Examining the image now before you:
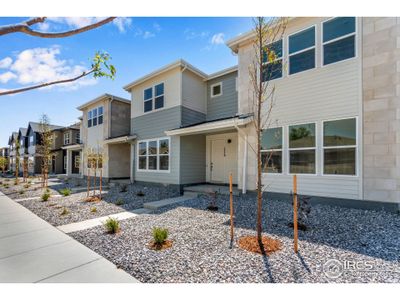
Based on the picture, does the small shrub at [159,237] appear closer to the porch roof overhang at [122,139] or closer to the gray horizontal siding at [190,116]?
the gray horizontal siding at [190,116]

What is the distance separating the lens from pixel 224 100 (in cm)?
1141

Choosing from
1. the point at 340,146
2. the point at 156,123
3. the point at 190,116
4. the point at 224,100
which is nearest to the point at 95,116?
the point at 156,123

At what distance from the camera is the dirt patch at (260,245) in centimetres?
362

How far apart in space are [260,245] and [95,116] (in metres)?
16.4

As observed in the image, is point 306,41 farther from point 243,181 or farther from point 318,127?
point 243,181

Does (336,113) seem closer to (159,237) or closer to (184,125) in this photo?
(159,237)

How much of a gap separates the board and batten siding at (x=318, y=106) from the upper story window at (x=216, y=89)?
3463mm

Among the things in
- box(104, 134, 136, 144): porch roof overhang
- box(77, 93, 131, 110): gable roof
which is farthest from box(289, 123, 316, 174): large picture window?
box(77, 93, 131, 110): gable roof

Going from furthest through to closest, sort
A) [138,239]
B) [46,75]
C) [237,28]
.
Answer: [237,28], [138,239], [46,75]

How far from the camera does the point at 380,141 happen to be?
18.7 feet

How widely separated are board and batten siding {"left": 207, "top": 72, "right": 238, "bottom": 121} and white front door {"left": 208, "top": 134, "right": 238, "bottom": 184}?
4.28 ft

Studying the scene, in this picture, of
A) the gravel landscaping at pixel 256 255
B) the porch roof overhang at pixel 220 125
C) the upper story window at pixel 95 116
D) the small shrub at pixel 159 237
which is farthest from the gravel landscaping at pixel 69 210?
the upper story window at pixel 95 116
